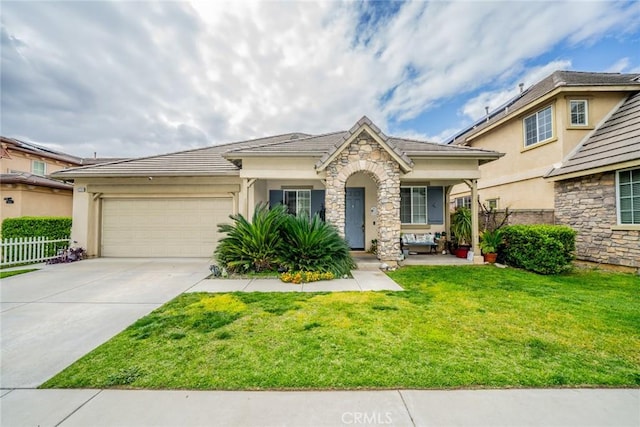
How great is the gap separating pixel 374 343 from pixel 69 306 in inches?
231

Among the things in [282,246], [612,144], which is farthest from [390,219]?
[612,144]

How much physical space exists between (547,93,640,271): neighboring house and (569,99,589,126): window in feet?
1.93

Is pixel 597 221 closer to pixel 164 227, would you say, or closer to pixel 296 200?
pixel 296 200

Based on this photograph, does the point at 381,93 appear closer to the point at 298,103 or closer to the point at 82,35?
the point at 298,103

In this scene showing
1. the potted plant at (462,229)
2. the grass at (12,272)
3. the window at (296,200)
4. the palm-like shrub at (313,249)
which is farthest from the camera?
the window at (296,200)

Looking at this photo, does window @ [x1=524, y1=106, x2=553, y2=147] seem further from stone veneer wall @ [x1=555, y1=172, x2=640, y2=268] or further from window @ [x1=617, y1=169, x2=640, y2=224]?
window @ [x1=617, y1=169, x2=640, y2=224]

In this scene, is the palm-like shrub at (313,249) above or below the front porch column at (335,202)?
below

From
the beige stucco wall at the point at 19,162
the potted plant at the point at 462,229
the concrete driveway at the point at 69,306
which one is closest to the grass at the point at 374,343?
the concrete driveway at the point at 69,306

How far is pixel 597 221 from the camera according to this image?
8.30m

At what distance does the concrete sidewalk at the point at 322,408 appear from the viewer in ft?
6.97

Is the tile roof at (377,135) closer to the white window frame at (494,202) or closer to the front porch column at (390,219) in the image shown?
the front porch column at (390,219)

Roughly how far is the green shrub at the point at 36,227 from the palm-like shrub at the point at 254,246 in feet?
26.3

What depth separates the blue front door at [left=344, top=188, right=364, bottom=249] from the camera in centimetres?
1095

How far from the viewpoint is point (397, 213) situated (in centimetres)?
837
